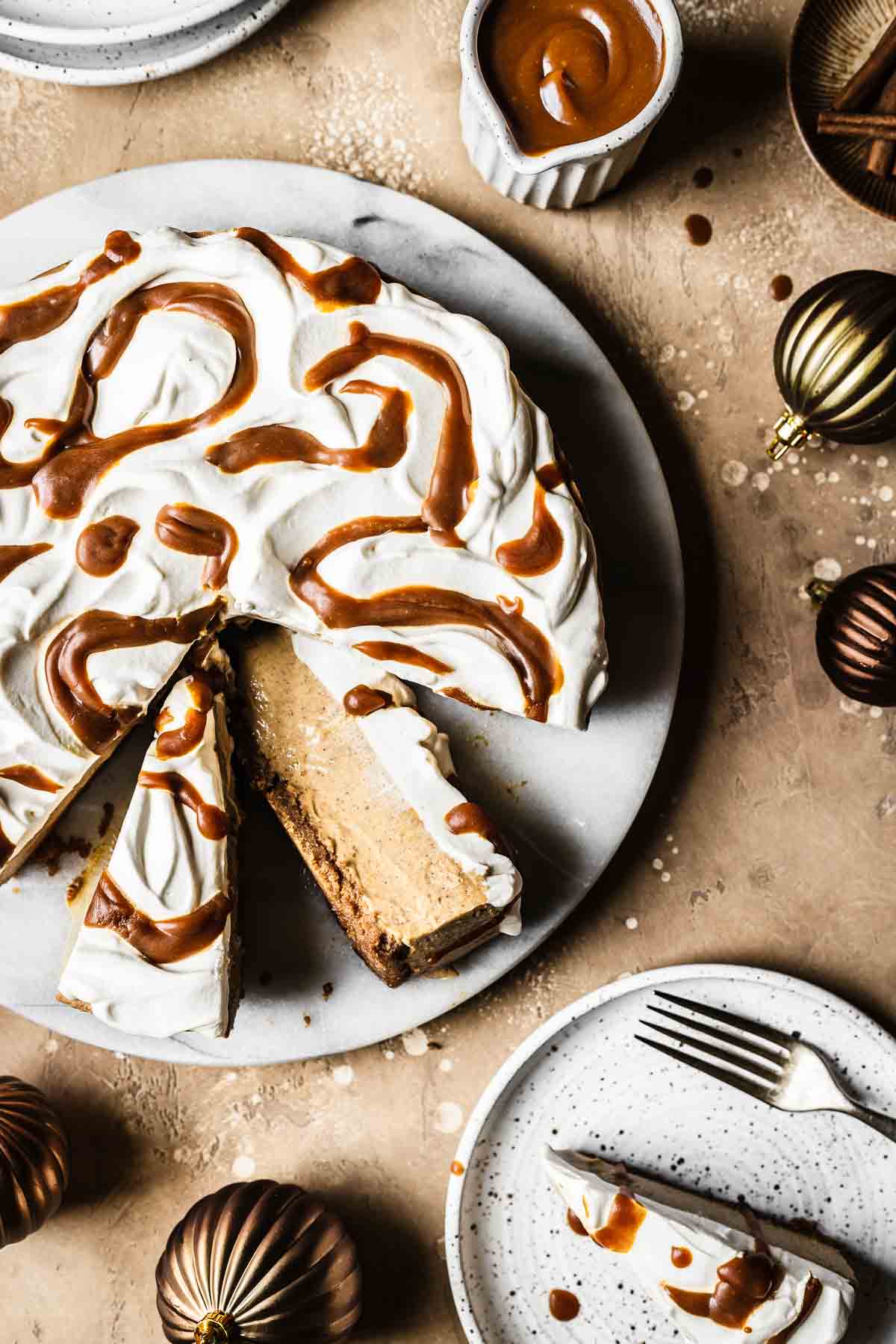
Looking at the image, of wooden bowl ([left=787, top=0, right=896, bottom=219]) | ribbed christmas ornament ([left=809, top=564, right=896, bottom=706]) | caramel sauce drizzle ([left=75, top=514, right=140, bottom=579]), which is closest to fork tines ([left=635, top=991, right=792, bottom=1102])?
ribbed christmas ornament ([left=809, top=564, right=896, bottom=706])

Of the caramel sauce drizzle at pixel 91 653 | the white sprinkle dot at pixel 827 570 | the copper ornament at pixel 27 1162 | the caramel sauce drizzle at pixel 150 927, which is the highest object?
the white sprinkle dot at pixel 827 570

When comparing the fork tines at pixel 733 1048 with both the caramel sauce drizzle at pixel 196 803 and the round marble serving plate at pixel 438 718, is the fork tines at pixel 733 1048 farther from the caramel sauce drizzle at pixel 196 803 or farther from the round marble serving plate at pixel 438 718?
the caramel sauce drizzle at pixel 196 803

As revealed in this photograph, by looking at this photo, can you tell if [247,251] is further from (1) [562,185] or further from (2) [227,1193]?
(2) [227,1193]

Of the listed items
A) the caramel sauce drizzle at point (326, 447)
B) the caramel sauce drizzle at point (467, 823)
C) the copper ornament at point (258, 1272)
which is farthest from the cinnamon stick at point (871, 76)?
the copper ornament at point (258, 1272)

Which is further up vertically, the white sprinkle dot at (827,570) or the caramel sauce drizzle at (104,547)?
the white sprinkle dot at (827,570)

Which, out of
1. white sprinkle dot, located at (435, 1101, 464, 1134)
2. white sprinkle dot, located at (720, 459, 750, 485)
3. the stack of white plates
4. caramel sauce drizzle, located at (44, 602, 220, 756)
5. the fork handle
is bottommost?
white sprinkle dot, located at (435, 1101, 464, 1134)

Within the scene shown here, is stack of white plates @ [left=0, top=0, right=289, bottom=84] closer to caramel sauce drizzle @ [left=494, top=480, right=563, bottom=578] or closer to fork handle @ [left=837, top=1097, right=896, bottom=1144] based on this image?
caramel sauce drizzle @ [left=494, top=480, right=563, bottom=578]

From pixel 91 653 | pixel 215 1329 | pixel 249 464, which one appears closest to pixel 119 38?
pixel 249 464
